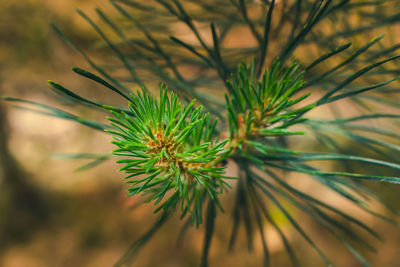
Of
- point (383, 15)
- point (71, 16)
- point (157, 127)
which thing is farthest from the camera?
point (71, 16)

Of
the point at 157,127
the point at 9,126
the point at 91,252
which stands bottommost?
the point at 91,252

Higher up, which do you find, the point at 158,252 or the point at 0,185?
the point at 0,185

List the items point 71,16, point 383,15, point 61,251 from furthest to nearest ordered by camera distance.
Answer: point 71,16 → point 61,251 → point 383,15

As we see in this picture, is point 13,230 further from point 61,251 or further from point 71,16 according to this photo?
point 71,16

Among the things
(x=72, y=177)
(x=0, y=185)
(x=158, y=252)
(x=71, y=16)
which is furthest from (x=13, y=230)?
(x=71, y=16)

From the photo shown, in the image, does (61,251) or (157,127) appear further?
(61,251)

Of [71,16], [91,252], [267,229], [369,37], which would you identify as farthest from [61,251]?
[369,37]
